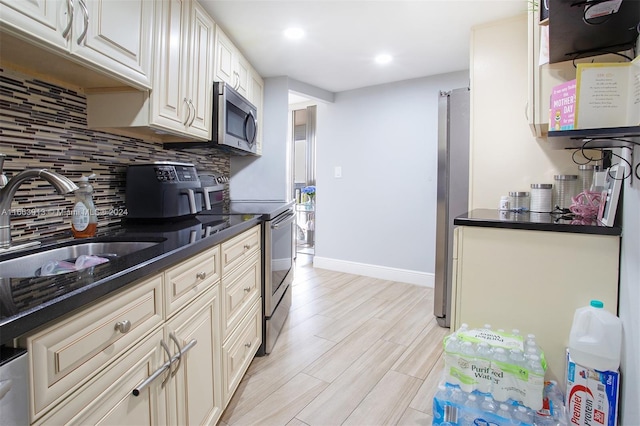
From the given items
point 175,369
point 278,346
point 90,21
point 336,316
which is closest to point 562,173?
point 336,316

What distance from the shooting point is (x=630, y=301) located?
3.65 feet

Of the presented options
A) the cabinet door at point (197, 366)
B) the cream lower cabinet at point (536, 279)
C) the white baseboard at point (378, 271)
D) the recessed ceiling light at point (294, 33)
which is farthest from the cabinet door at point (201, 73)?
the white baseboard at point (378, 271)

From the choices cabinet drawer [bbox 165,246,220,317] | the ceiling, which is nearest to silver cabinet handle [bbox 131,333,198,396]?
cabinet drawer [bbox 165,246,220,317]

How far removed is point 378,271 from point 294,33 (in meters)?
2.47

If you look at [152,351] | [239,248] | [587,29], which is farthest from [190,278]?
[587,29]

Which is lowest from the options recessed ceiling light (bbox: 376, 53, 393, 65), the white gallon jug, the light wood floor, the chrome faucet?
the light wood floor

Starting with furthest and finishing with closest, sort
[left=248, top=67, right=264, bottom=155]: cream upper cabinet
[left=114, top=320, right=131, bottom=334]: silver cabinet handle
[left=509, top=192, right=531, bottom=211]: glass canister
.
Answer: [left=248, top=67, right=264, bottom=155]: cream upper cabinet → [left=509, top=192, right=531, bottom=211]: glass canister → [left=114, top=320, right=131, bottom=334]: silver cabinet handle

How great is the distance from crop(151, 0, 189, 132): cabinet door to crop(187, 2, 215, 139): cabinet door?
70mm

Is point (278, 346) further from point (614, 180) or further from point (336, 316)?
point (614, 180)

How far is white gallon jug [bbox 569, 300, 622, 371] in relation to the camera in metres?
1.21

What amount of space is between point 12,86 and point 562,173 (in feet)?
9.04

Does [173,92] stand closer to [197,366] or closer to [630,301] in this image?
[197,366]

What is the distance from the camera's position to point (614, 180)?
1.31 meters

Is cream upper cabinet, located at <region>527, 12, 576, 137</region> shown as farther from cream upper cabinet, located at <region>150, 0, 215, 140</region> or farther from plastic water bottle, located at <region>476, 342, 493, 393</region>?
cream upper cabinet, located at <region>150, 0, 215, 140</region>
